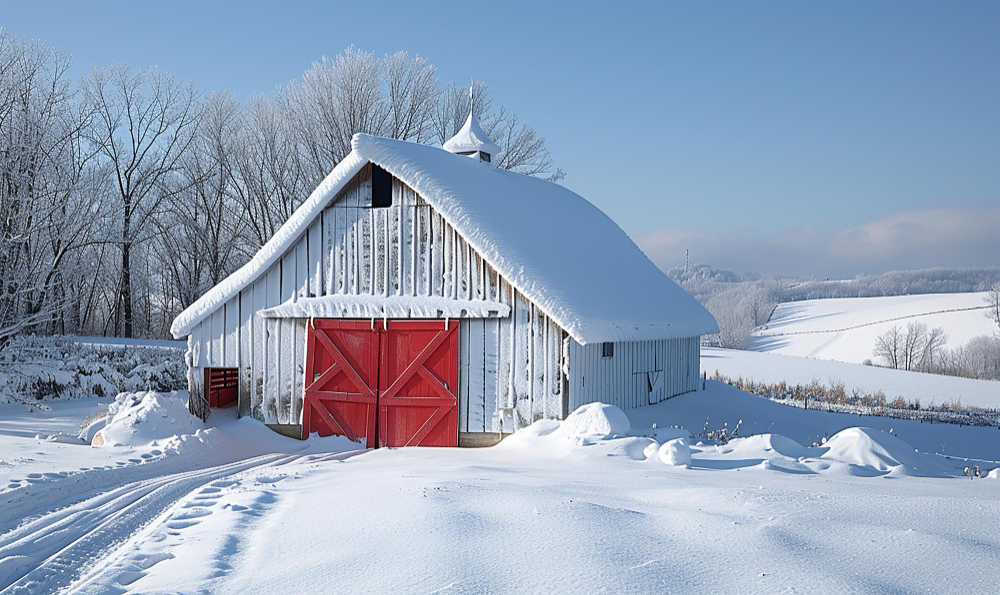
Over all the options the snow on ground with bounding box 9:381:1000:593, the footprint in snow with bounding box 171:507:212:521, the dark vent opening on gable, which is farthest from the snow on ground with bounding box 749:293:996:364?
the footprint in snow with bounding box 171:507:212:521

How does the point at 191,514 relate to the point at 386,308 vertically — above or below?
below

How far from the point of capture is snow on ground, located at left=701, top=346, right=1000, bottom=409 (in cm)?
2555

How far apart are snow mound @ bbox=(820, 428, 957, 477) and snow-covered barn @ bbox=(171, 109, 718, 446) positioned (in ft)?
11.6

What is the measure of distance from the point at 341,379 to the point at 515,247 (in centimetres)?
373

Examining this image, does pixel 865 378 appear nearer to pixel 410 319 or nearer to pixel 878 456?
pixel 878 456

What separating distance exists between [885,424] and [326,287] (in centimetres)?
1261

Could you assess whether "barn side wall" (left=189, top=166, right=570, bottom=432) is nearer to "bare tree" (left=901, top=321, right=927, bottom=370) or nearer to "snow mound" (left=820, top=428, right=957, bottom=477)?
"snow mound" (left=820, top=428, right=957, bottom=477)

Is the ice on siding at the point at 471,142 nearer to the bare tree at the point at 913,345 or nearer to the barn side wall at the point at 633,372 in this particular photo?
the barn side wall at the point at 633,372

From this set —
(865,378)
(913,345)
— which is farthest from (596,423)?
(913,345)

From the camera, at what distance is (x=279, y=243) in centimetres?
1211

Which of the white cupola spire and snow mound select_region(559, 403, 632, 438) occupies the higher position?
the white cupola spire

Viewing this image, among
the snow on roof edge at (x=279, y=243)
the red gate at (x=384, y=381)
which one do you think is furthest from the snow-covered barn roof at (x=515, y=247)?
the red gate at (x=384, y=381)

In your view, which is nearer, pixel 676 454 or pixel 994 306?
pixel 676 454

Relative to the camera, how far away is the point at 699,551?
14.9 feet
